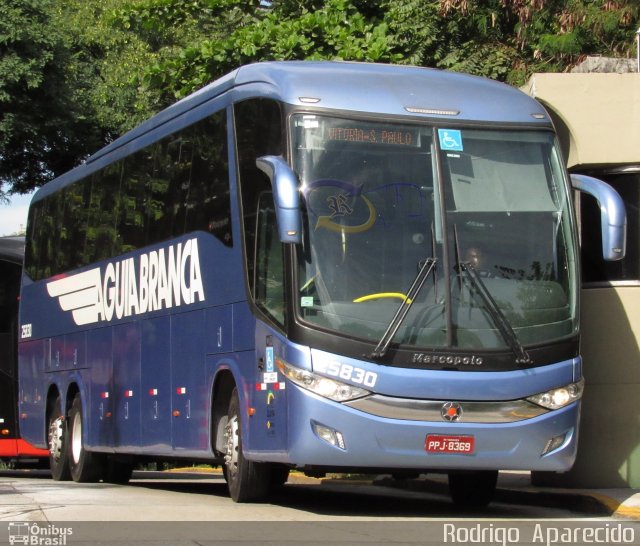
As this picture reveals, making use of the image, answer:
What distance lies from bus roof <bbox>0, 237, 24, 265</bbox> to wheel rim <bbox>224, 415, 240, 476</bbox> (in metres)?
11.0

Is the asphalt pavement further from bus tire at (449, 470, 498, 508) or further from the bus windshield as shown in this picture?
the bus windshield

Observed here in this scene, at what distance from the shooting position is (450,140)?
39.4ft

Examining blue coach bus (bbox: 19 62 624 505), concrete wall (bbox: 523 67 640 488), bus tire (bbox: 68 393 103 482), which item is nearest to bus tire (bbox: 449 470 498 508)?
blue coach bus (bbox: 19 62 624 505)

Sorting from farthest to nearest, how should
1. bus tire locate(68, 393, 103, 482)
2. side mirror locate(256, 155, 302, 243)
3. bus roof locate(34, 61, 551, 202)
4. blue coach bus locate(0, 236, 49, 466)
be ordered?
blue coach bus locate(0, 236, 49, 466) → bus tire locate(68, 393, 103, 482) → bus roof locate(34, 61, 551, 202) → side mirror locate(256, 155, 302, 243)

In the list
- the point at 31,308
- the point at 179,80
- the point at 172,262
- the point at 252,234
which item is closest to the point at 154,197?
the point at 172,262

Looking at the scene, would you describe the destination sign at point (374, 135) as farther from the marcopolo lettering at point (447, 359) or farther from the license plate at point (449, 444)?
the license plate at point (449, 444)

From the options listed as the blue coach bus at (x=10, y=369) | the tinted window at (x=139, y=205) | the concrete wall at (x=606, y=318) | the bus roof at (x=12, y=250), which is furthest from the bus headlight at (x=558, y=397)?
the bus roof at (x=12, y=250)

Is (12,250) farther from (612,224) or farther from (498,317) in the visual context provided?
(612,224)

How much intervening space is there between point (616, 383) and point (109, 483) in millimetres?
7669

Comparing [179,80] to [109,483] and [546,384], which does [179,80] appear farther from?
[546,384]

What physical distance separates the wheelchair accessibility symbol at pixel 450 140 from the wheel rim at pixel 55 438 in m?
9.41

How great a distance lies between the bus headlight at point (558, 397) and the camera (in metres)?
11.6

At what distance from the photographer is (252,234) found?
12258 mm

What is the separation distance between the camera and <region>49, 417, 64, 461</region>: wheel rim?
19.6m
